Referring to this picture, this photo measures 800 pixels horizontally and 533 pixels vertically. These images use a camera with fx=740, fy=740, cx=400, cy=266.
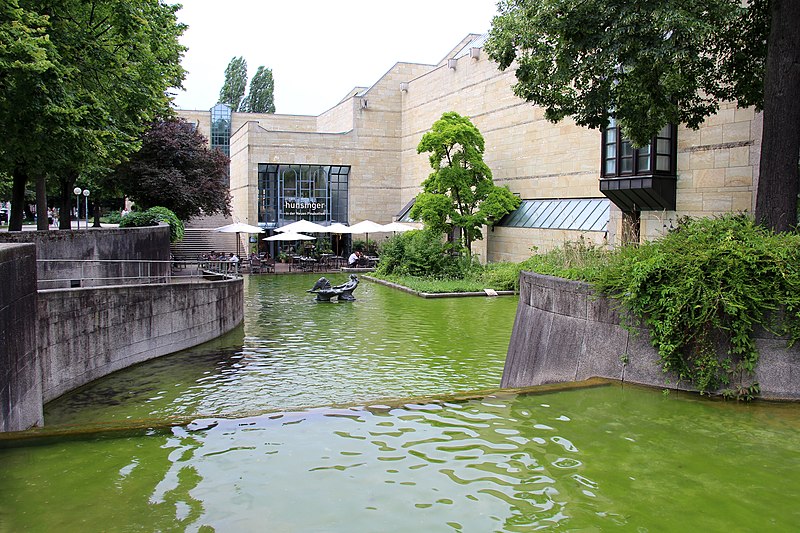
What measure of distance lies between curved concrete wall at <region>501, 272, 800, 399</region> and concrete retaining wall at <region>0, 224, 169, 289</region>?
8.89 metres

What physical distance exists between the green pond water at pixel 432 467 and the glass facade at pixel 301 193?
40172mm

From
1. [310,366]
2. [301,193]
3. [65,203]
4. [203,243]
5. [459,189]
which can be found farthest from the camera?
[203,243]

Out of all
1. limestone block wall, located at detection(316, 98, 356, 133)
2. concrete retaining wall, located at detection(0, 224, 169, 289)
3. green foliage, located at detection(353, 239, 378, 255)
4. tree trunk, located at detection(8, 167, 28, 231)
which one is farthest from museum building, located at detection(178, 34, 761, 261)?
tree trunk, located at detection(8, 167, 28, 231)

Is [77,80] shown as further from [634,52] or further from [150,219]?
[150,219]

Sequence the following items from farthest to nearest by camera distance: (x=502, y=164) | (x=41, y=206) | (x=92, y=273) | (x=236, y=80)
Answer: (x=236, y=80)
(x=502, y=164)
(x=41, y=206)
(x=92, y=273)

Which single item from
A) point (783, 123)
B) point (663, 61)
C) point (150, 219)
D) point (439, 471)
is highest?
point (663, 61)

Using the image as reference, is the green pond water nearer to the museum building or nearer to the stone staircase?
the museum building

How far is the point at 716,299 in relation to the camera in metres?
8.64

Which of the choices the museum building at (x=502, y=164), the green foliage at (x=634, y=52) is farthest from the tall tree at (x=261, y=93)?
the green foliage at (x=634, y=52)

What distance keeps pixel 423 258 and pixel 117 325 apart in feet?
65.2

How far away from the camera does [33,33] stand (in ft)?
50.4

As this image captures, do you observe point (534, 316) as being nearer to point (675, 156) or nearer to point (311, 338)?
point (311, 338)

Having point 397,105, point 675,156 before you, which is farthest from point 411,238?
point 397,105

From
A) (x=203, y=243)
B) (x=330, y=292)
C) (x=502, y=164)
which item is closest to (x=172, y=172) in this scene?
(x=203, y=243)
